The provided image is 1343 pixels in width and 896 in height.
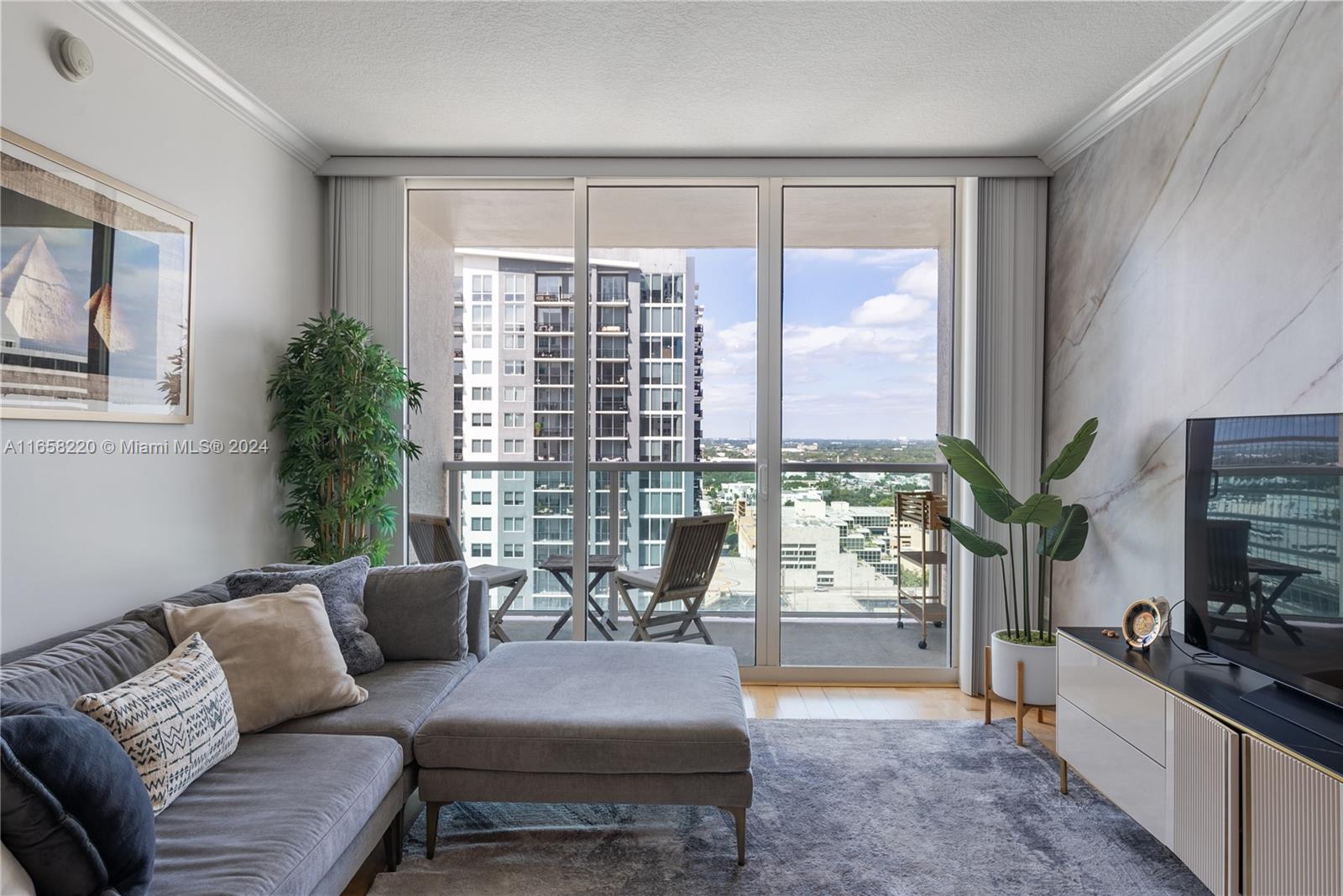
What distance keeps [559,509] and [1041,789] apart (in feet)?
8.08

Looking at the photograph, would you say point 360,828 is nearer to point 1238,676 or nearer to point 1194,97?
point 1238,676

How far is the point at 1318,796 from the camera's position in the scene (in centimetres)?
160

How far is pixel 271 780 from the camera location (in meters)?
1.82

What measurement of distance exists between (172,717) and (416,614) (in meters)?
1.01

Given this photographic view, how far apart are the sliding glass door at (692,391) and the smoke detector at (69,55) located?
5.81 ft

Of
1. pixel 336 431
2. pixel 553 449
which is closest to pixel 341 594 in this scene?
pixel 336 431

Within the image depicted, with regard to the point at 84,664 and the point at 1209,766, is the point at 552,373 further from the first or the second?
the point at 1209,766

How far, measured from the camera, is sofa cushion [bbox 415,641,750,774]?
216 cm

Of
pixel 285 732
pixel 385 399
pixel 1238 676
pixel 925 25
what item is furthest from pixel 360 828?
pixel 925 25

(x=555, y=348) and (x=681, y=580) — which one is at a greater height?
(x=555, y=348)

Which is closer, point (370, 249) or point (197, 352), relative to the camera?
point (197, 352)

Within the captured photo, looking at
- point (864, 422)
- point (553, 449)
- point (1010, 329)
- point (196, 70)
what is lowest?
point (553, 449)

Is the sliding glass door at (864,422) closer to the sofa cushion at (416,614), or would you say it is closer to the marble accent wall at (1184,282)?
the marble accent wall at (1184,282)

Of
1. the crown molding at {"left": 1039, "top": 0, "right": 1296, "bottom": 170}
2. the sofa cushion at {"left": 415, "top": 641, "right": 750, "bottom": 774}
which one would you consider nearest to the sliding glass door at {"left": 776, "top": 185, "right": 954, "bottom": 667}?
the crown molding at {"left": 1039, "top": 0, "right": 1296, "bottom": 170}
